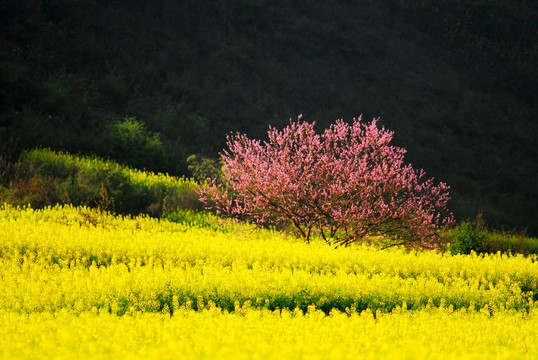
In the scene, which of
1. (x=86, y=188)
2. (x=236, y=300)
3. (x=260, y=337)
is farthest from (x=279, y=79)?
(x=260, y=337)

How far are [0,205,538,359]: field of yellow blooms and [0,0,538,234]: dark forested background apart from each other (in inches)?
329

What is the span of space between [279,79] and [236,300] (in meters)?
25.5

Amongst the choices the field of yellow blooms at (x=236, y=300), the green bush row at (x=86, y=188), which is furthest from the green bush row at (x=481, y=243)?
the green bush row at (x=86, y=188)

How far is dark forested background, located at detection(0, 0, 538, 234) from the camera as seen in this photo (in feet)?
70.7

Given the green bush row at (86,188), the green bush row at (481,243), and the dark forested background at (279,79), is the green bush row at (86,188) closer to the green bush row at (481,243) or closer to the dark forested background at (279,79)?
the dark forested background at (279,79)

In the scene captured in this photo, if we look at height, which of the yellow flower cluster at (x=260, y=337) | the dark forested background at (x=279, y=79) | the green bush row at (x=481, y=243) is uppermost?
the dark forested background at (x=279, y=79)

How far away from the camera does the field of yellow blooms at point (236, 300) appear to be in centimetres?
473

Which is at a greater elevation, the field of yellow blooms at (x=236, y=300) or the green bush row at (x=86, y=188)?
the green bush row at (x=86, y=188)

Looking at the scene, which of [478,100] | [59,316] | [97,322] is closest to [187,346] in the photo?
[97,322]

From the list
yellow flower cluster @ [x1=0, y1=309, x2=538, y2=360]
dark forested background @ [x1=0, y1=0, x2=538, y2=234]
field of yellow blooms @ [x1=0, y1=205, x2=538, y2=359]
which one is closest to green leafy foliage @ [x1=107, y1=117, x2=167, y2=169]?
dark forested background @ [x1=0, y1=0, x2=538, y2=234]

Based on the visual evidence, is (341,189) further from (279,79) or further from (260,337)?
(279,79)

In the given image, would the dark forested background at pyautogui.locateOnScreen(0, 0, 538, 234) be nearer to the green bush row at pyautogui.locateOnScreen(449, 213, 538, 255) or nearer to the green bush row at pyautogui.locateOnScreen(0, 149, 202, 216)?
the green bush row at pyautogui.locateOnScreen(0, 149, 202, 216)

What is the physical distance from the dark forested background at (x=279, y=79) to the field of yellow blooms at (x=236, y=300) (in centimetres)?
836

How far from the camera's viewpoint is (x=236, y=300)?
707 cm
